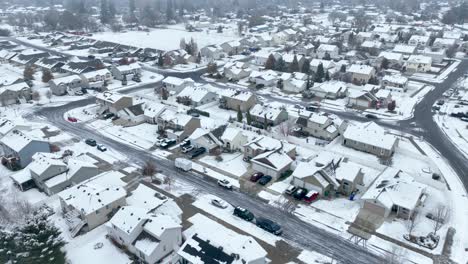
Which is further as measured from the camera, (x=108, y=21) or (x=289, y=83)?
(x=108, y=21)

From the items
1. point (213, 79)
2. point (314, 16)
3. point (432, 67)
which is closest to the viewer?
point (213, 79)

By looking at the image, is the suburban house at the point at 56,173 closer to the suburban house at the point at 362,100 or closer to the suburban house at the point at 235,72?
the suburban house at the point at 235,72

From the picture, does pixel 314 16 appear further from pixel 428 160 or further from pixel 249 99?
pixel 428 160

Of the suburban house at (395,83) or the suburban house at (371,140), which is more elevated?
the suburban house at (395,83)

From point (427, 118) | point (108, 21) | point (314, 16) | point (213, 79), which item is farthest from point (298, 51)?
point (108, 21)

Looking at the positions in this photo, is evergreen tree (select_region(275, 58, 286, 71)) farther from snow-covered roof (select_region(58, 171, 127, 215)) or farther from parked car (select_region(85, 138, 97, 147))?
snow-covered roof (select_region(58, 171, 127, 215))

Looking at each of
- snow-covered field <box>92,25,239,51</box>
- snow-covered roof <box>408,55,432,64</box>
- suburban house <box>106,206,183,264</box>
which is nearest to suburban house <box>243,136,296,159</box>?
suburban house <box>106,206,183,264</box>

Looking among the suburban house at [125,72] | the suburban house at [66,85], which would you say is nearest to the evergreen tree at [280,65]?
the suburban house at [125,72]
